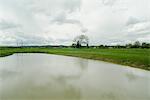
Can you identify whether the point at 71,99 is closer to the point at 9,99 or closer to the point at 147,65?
the point at 9,99

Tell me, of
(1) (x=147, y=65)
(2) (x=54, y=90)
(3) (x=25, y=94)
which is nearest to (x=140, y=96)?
(2) (x=54, y=90)

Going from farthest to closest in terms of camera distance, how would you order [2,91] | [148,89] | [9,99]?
[148,89] → [2,91] → [9,99]

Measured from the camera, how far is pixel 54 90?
8.23m

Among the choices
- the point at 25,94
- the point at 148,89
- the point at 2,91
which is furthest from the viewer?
the point at 148,89

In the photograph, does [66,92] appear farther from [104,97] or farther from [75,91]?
[104,97]

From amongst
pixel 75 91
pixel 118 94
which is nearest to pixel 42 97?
pixel 75 91

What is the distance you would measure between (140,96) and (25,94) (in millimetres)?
4892

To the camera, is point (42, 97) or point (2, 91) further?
point (2, 91)

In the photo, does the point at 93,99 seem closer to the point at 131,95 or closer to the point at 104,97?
the point at 104,97

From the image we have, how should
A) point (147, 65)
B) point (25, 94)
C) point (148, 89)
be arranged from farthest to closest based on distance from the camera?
point (147, 65) < point (148, 89) < point (25, 94)

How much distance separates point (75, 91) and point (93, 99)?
1318 millimetres

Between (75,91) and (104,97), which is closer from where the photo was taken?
(104,97)

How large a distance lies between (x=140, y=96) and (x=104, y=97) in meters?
1.66

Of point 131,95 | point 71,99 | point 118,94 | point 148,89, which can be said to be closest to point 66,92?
point 71,99
